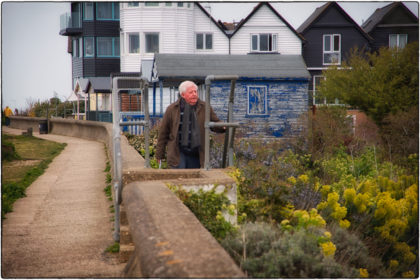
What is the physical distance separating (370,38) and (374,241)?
35245 millimetres

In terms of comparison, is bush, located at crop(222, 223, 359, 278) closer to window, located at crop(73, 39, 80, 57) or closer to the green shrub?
the green shrub

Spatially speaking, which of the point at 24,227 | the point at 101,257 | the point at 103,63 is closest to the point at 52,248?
the point at 101,257

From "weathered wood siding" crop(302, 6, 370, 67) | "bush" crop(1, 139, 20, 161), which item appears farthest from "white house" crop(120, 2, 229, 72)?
"bush" crop(1, 139, 20, 161)

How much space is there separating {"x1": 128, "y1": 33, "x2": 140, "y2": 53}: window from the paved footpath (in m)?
26.3

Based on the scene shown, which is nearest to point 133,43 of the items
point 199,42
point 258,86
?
point 199,42

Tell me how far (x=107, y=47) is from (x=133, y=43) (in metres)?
3.49

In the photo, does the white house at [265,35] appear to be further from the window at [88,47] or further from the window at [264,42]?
the window at [88,47]

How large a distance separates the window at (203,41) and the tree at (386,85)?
1522cm

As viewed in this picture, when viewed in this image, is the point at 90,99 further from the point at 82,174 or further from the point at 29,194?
the point at 29,194

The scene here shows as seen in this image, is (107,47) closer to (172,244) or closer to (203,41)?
(203,41)

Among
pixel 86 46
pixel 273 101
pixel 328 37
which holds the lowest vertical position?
pixel 273 101

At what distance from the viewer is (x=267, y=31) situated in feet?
127

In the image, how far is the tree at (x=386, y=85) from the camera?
829 inches

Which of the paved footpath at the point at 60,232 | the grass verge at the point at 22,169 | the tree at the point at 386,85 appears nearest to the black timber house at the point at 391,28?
the tree at the point at 386,85
